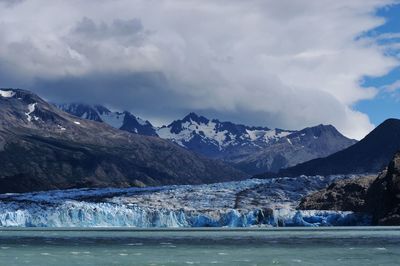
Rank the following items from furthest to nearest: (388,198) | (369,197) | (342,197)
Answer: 1. (342,197)
2. (369,197)
3. (388,198)

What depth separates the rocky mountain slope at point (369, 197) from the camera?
15838 centimetres

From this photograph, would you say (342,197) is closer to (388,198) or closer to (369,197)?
(369,197)

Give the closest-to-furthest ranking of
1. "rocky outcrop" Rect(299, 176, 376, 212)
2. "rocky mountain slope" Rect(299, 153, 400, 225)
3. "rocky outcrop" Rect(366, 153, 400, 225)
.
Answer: "rocky outcrop" Rect(366, 153, 400, 225)
"rocky mountain slope" Rect(299, 153, 400, 225)
"rocky outcrop" Rect(299, 176, 376, 212)

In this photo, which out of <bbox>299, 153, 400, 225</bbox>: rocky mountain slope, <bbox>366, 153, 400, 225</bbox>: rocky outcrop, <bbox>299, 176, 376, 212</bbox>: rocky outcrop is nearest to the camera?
<bbox>366, 153, 400, 225</bbox>: rocky outcrop

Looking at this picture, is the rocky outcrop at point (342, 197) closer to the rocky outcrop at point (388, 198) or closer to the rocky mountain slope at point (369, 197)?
the rocky mountain slope at point (369, 197)

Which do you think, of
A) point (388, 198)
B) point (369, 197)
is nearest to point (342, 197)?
point (369, 197)

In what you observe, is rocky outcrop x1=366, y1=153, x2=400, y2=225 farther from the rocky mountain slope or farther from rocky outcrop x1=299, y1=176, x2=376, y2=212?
rocky outcrop x1=299, y1=176, x2=376, y2=212

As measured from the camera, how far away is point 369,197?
17325cm

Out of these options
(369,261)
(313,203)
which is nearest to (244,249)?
(369,261)

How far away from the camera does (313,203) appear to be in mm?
185125

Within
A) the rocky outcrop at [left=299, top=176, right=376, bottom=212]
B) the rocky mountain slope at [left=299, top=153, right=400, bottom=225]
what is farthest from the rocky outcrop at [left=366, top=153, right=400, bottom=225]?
the rocky outcrop at [left=299, top=176, right=376, bottom=212]

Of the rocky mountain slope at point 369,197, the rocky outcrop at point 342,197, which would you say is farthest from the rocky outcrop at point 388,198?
the rocky outcrop at point 342,197

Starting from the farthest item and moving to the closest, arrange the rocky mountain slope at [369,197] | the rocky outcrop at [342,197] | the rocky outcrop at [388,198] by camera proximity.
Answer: the rocky outcrop at [342,197], the rocky mountain slope at [369,197], the rocky outcrop at [388,198]

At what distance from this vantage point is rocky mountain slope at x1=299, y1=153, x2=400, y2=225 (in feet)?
520
